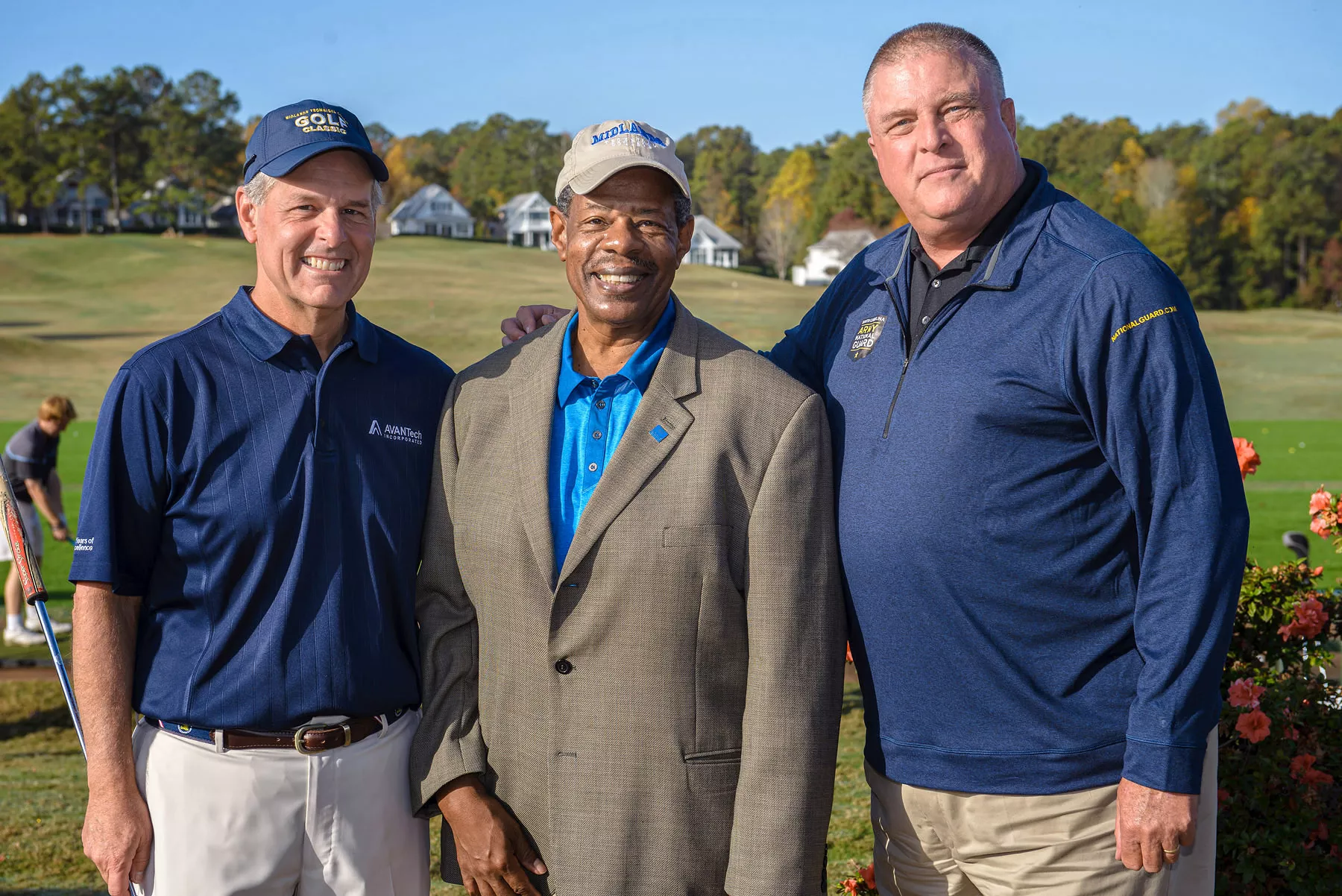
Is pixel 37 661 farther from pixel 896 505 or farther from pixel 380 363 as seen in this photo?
pixel 896 505

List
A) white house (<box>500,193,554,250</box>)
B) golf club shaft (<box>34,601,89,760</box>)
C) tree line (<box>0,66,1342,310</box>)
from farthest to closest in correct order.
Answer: white house (<box>500,193,554,250</box>)
tree line (<box>0,66,1342,310</box>)
golf club shaft (<box>34,601,89,760</box>)

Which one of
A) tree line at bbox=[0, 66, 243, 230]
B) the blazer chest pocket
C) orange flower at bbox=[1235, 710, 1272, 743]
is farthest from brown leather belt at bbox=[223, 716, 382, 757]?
tree line at bbox=[0, 66, 243, 230]

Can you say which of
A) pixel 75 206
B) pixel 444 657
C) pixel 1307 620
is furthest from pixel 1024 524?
pixel 75 206

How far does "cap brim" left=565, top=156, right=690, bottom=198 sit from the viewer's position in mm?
2660

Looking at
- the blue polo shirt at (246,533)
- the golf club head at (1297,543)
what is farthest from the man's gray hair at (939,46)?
the golf club head at (1297,543)

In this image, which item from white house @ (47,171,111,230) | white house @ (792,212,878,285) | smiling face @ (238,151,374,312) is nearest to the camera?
smiling face @ (238,151,374,312)

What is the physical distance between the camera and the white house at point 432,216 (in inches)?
2936

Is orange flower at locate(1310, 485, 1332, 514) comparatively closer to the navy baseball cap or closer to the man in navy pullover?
the man in navy pullover

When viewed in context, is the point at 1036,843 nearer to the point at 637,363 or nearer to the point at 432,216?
the point at 637,363

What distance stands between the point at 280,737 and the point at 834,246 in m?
58.1

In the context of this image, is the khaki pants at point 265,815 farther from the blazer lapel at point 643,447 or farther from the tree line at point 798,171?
the tree line at point 798,171

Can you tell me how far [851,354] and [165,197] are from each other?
68.6 metres

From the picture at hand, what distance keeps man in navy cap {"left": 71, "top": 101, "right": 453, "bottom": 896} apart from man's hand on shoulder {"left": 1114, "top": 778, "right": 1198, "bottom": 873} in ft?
5.42

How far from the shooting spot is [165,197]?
64.4 m
